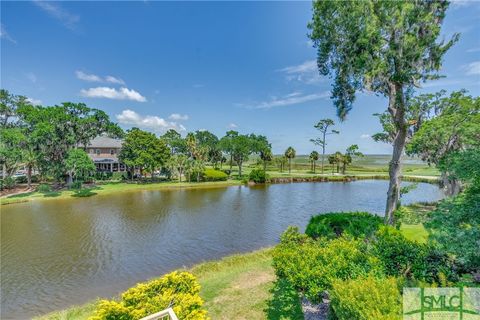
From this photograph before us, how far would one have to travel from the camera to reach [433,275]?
598cm

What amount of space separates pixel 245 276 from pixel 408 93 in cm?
1051

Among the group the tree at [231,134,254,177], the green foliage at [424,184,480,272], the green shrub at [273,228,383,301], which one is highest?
the tree at [231,134,254,177]

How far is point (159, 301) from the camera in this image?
5.42 m

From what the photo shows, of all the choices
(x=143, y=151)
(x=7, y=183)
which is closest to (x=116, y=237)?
(x=143, y=151)

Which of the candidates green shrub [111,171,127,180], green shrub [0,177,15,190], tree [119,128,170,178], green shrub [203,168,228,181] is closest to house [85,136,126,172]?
green shrub [111,171,127,180]

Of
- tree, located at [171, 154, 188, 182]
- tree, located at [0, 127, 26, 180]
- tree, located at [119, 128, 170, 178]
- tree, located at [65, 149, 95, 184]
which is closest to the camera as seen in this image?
tree, located at [0, 127, 26, 180]

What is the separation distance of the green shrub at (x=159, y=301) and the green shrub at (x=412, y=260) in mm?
4742

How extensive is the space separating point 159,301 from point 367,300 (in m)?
4.10

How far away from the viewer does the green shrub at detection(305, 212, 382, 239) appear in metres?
11.2

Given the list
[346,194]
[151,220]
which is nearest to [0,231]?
[151,220]

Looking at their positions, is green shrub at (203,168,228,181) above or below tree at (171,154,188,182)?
below

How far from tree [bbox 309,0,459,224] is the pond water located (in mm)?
11711

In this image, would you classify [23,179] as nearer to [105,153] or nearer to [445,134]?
[105,153]

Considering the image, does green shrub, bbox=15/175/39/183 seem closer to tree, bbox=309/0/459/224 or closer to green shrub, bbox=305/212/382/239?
green shrub, bbox=305/212/382/239
